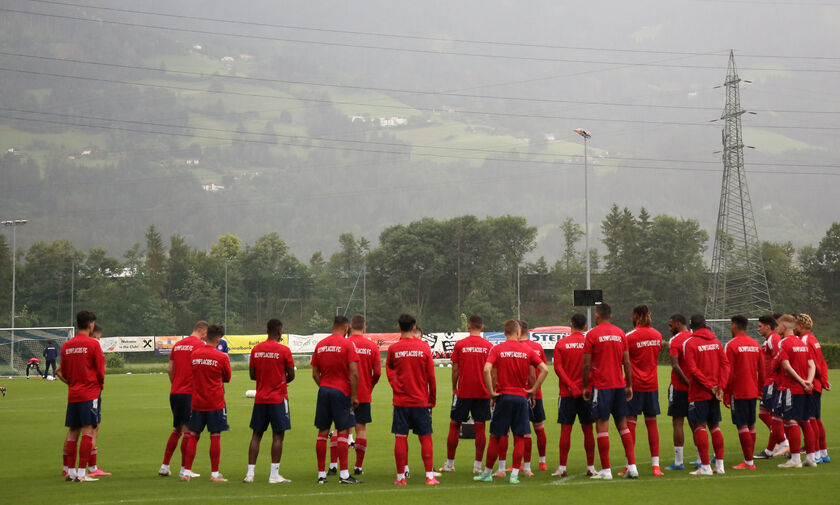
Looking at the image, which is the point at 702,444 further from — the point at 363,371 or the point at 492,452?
the point at 363,371

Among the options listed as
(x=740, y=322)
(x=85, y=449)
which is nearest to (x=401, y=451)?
(x=85, y=449)

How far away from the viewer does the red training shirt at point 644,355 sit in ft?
44.5

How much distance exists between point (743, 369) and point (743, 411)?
0.66 metres

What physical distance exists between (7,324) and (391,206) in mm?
120363

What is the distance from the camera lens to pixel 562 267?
110 metres

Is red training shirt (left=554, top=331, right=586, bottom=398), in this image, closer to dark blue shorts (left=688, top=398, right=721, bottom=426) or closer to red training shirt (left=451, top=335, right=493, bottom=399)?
red training shirt (left=451, top=335, right=493, bottom=399)

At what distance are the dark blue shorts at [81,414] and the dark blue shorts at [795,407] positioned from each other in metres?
10.8

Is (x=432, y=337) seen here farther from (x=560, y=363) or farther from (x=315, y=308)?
(x=560, y=363)

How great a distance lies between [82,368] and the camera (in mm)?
13625

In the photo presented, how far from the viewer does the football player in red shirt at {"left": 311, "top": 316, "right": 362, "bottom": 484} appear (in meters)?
12.8

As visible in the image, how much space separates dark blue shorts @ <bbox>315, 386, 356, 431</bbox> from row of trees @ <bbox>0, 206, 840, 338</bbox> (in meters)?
74.1

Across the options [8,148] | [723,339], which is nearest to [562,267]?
[723,339]

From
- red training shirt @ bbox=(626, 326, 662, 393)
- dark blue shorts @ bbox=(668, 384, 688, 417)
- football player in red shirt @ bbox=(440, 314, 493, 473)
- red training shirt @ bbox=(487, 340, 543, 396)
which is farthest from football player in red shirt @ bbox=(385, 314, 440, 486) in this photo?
dark blue shorts @ bbox=(668, 384, 688, 417)

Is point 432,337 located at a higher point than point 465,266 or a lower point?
lower
